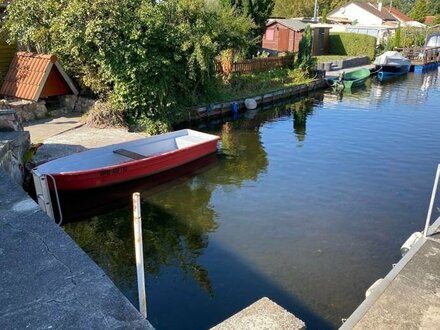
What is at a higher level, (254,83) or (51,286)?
(51,286)

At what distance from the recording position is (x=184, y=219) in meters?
10.3

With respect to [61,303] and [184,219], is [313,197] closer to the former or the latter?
[184,219]

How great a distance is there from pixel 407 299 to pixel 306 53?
25.9m

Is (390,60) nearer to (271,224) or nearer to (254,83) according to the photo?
(254,83)

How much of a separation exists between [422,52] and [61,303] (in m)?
49.1

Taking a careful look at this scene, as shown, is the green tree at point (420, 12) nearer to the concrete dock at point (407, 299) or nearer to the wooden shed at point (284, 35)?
the wooden shed at point (284, 35)

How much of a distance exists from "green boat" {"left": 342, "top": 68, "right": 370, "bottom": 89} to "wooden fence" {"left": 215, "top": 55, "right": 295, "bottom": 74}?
4327mm

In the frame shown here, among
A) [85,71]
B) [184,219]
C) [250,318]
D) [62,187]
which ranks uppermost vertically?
[85,71]

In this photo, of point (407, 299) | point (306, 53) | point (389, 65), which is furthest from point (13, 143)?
point (389, 65)

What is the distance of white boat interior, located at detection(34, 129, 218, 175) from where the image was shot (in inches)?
421

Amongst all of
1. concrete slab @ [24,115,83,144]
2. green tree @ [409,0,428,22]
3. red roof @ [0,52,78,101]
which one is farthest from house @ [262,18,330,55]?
green tree @ [409,0,428,22]

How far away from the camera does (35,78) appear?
15250mm

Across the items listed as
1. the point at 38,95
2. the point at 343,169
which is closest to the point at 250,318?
the point at 343,169

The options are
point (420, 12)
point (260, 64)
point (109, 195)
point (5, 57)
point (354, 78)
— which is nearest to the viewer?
point (109, 195)
